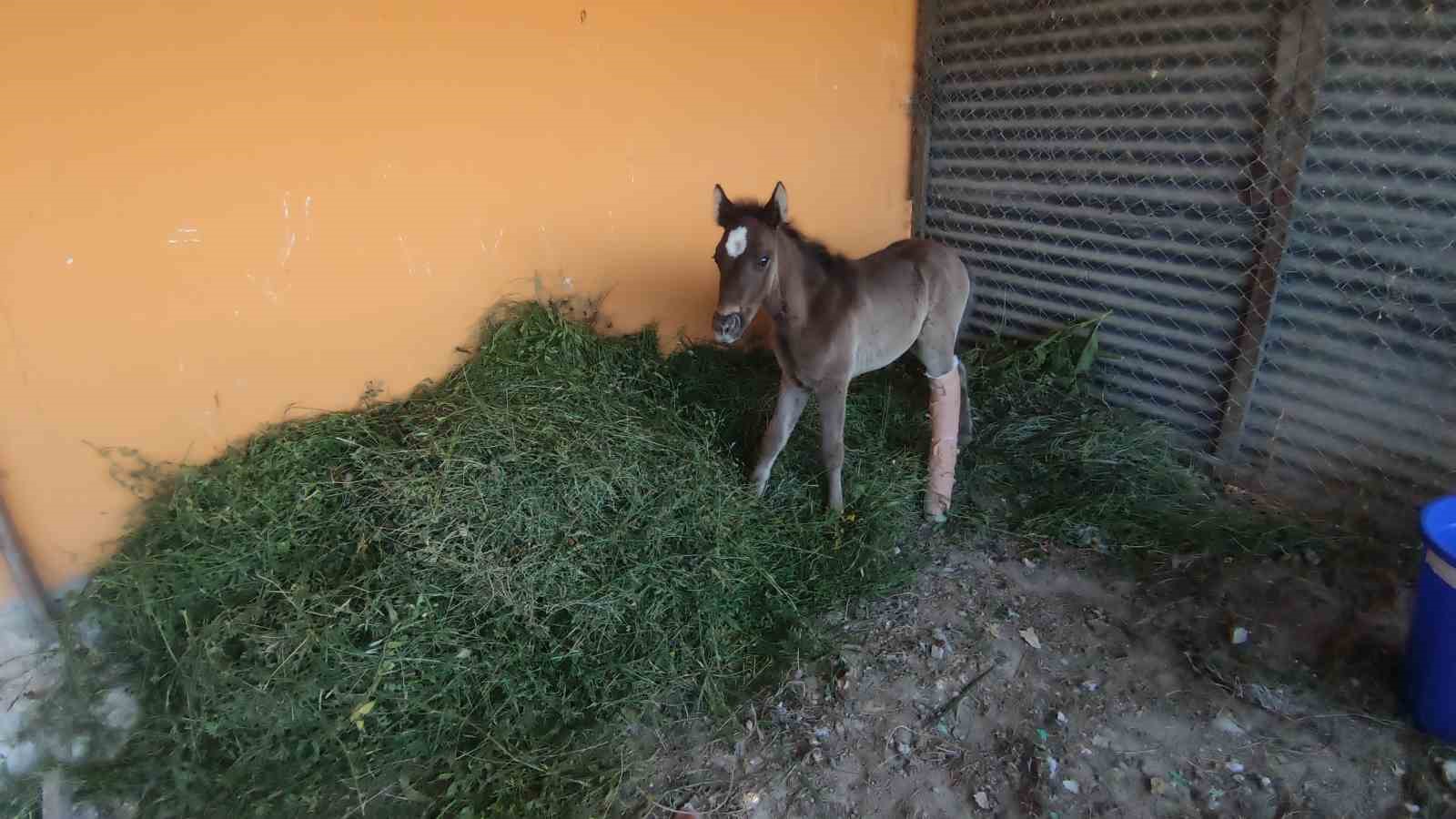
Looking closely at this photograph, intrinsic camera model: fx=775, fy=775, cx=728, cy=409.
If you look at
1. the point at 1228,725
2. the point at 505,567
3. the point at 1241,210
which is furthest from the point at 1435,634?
the point at 505,567

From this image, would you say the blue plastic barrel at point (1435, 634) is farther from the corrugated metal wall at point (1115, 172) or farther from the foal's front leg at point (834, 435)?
the foal's front leg at point (834, 435)

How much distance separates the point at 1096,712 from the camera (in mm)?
2824

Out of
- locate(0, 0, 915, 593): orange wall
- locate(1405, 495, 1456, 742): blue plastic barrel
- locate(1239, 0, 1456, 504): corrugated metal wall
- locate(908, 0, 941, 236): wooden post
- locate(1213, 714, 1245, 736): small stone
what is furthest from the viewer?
locate(908, 0, 941, 236): wooden post

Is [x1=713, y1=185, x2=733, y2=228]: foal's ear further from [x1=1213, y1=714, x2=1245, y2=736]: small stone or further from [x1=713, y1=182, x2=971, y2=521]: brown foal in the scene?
[x1=1213, y1=714, x2=1245, y2=736]: small stone

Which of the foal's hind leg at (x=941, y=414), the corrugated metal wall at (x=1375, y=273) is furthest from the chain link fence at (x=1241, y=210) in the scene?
the foal's hind leg at (x=941, y=414)

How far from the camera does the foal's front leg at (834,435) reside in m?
3.58

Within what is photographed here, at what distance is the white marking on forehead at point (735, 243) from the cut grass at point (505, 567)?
0.98 meters

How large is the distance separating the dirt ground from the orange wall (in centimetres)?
235

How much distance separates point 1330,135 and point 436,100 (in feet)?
13.0

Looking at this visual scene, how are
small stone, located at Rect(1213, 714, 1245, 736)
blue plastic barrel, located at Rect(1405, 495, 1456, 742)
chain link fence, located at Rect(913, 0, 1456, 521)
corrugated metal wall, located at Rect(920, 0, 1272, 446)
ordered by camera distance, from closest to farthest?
blue plastic barrel, located at Rect(1405, 495, 1456, 742), small stone, located at Rect(1213, 714, 1245, 736), chain link fence, located at Rect(913, 0, 1456, 521), corrugated metal wall, located at Rect(920, 0, 1272, 446)

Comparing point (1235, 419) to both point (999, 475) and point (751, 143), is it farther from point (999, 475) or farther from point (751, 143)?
point (751, 143)

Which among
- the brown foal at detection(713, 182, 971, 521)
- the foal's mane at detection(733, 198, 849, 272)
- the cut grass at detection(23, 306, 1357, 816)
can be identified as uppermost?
the foal's mane at detection(733, 198, 849, 272)

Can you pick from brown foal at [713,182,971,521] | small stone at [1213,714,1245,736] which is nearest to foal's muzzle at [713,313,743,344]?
brown foal at [713,182,971,521]

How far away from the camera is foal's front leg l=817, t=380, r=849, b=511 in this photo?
358cm
